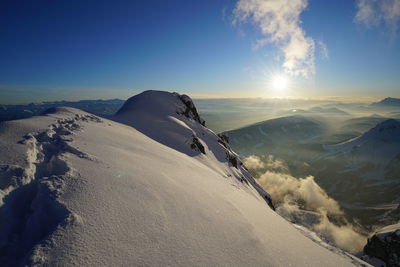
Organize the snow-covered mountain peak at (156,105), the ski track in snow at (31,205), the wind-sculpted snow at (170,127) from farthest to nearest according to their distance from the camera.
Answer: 1. the snow-covered mountain peak at (156,105)
2. the wind-sculpted snow at (170,127)
3. the ski track in snow at (31,205)

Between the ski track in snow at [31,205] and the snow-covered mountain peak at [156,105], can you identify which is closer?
the ski track in snow at [31,205]

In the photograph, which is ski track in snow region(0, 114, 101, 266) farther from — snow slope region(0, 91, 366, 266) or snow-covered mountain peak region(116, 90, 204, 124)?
snow-covered mountain peak region(116, 90, 204, 124)

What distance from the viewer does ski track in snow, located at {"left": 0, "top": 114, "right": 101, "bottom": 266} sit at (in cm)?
404

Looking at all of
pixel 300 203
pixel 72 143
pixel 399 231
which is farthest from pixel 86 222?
pixel 300 203

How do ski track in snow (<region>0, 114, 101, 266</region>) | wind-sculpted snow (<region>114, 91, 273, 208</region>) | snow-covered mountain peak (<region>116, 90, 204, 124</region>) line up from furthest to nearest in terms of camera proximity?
snow-covered mountain peak (<region>116, 90, 204, 124</region>)
wind-sculpted snow (<region>114, 91, 273, 208</region>)
ski track in snow (<region>0, 114, 101, 266</region>)

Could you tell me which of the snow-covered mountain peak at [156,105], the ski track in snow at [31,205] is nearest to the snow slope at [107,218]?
the ski track in snow at [31,205]

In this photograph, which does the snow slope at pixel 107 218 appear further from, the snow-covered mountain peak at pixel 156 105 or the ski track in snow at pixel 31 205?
the snow-covered mountain peak at pixel 156 105

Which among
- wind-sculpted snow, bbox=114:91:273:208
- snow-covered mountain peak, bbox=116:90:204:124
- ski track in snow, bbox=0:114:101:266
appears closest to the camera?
ski track in snow, bbox=0:114:101:266

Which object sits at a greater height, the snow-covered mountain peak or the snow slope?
the snow-covered mountain peak

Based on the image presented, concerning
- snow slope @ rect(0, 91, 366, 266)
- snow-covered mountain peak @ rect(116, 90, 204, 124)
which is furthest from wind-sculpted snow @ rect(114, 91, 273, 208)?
snow slope @ rect(0, 91, 366, 266)

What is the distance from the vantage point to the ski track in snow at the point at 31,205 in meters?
4.04

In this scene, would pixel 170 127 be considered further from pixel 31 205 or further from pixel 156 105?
pixel 31 205

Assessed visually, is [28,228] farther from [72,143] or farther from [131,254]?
[72,143]

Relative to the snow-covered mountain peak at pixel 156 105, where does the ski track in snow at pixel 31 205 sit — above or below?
below
